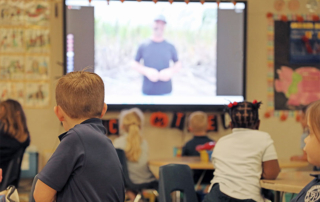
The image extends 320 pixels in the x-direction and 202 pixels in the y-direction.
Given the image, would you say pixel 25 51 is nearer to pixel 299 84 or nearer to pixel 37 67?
pixel 37 67

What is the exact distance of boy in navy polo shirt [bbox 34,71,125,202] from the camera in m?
1.36

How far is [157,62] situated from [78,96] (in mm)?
3367

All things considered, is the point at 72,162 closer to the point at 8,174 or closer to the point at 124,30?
the point at 8,174

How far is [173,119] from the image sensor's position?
483 centimetres

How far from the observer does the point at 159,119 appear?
481cm

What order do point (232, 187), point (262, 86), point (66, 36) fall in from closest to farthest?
1. point (232, 187)
2. point (66, 36)
3. point (262, 86)

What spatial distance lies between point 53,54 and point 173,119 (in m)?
1.64

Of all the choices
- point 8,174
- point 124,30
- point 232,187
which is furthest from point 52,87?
point 232,187

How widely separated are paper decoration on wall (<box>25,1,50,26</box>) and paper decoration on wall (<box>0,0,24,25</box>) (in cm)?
9

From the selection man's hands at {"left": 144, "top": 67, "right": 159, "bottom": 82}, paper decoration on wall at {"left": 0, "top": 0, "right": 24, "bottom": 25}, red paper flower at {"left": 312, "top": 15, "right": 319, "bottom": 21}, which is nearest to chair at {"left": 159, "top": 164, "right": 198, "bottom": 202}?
man's hands at {"left": 144, "top": 67, "right": 159, "bottom": 82}

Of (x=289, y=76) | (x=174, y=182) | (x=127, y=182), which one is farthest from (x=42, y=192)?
(x=289, y=76)

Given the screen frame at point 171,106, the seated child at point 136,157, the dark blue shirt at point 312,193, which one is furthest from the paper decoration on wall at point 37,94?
the dark blue shirt at point 312,193

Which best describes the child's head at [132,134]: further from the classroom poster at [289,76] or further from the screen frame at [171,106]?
the classroom poster at [289,76]

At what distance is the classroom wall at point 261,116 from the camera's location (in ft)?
15.6
